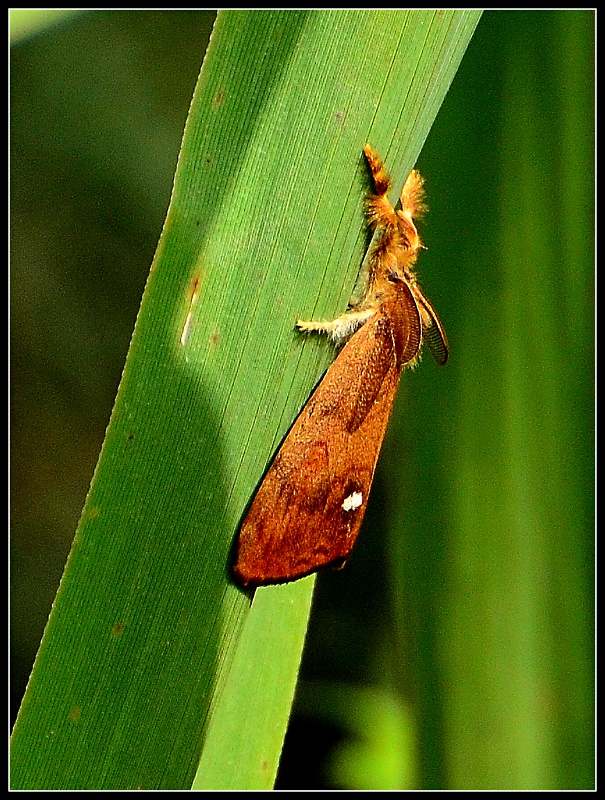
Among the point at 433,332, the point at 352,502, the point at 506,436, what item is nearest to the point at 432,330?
the point at 433,332

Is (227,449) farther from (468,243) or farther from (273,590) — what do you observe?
(468,243)

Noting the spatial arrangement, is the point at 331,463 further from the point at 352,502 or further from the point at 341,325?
the point at 341,325

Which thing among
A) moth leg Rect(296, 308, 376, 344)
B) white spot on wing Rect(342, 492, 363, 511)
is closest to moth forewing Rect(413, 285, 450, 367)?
moth leg Rect(296, 308, 376, 344)

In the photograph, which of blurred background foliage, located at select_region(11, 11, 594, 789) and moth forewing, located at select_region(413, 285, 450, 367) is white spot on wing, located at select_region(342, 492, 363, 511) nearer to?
blurred background foliage, located at select_region(11, 11, 594, 789)

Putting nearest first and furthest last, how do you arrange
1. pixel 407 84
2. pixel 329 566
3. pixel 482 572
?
pixel 407 84 → pixel 329 566 → pixel 482 572

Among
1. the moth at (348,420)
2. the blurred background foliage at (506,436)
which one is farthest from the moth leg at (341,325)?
the blurred background foliage at (506,436)

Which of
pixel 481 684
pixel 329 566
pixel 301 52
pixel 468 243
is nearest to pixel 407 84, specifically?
pixel 301 52

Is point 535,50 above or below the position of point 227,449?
above
